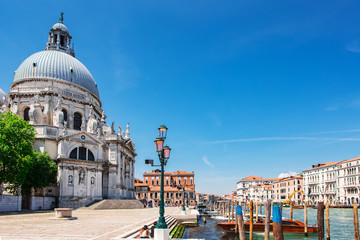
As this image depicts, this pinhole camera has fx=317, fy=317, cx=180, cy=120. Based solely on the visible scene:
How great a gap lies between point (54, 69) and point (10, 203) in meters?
22.4

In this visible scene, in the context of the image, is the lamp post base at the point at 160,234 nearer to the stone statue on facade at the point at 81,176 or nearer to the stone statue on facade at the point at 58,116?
the stone statue on facade at the point at 81,176

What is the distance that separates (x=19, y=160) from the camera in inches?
1123

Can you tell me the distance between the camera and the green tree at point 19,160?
27.9m

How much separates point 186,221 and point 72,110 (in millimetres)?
24837

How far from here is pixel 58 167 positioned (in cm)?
3691

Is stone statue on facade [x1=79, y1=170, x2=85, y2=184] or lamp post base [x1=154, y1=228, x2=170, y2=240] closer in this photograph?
lamp post base [x1=154, y1=228, x2=170, y2=240]

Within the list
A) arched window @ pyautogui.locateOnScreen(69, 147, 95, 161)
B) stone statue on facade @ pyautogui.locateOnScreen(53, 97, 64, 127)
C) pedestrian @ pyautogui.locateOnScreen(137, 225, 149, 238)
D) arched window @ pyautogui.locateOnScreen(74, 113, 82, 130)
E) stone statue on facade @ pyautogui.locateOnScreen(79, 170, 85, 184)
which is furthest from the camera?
arched window @ pyautogui.locateOnScreen(74, 113, 82, 130)

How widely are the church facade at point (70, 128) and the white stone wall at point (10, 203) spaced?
5550 mm

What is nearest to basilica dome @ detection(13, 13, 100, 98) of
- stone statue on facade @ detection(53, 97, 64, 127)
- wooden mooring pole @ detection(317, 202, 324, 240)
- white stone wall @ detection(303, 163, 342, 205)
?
stone statue on facade @ detection(53, 97, 64, 127)

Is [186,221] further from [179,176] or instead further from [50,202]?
[179,176]

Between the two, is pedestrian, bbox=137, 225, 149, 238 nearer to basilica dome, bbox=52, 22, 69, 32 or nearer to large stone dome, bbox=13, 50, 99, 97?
large stone dome, bbox=13, 50, 99, 97

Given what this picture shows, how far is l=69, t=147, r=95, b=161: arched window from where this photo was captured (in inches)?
1518

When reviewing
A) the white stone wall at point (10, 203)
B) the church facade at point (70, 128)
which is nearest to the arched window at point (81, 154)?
the church facade at point (70, 128)

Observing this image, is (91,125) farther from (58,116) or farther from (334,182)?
(334,182)
